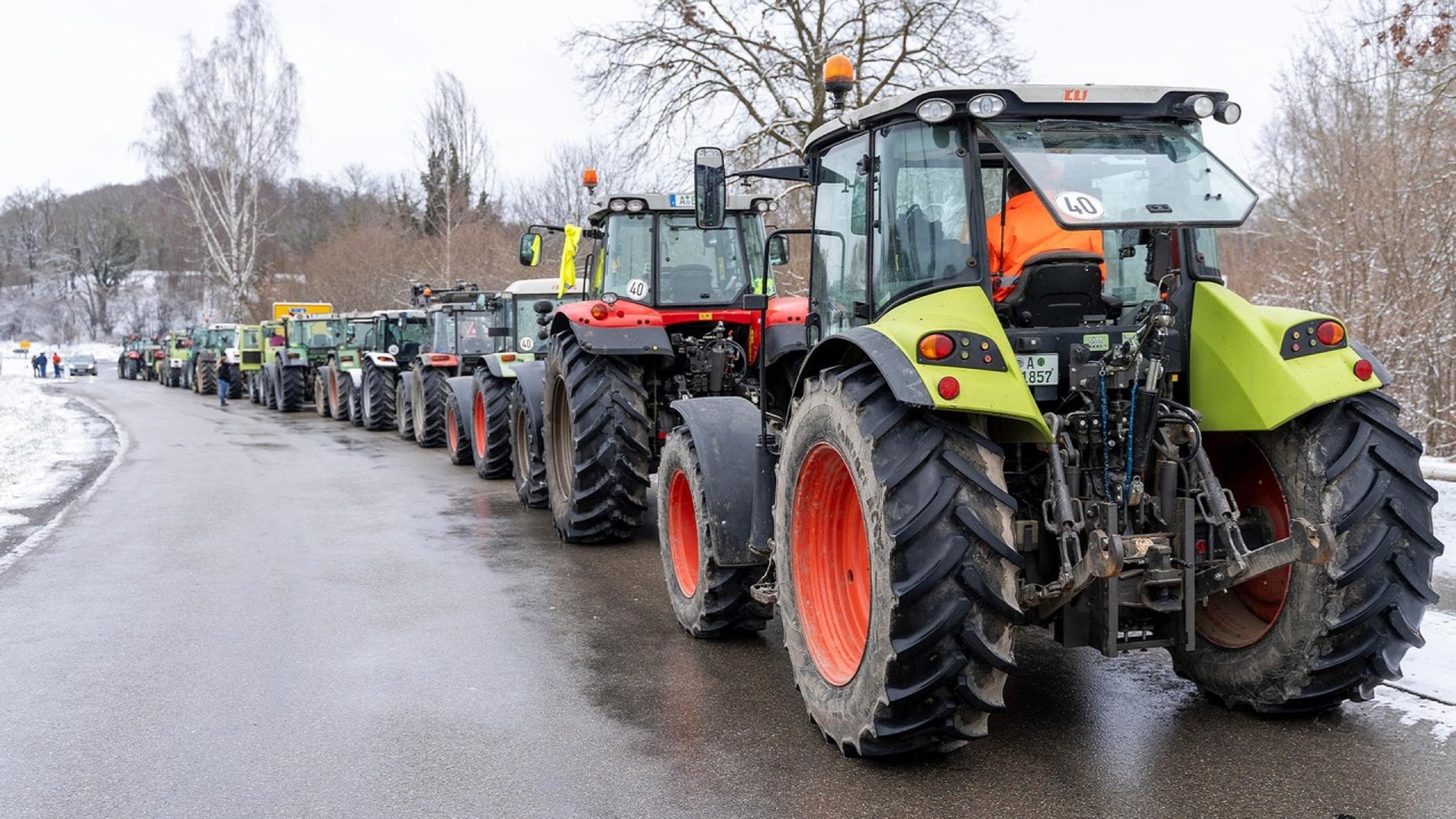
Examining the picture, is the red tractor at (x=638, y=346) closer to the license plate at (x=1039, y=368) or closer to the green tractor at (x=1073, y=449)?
the green tractor at (x=1073, y=449)

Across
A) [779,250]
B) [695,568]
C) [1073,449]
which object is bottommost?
[695,568]

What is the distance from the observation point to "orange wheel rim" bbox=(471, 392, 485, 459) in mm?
13650

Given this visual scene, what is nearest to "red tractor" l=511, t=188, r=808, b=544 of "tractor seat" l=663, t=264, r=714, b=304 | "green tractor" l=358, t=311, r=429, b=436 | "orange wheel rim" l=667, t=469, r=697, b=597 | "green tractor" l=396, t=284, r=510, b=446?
"tractor seat" l=663, t=264, r=714, b=304

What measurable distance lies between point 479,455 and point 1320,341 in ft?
34.9

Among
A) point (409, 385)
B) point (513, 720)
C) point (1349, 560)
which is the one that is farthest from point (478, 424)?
point (1349, 560)

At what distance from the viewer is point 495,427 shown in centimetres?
1297

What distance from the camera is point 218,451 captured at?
17.0 m

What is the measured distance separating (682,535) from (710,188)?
1.97 meters

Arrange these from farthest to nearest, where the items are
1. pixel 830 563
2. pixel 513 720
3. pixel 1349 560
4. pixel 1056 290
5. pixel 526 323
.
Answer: pixel 526 323 < pixel 513 720 < pixel 830 563 < pixel 1056 290 < pixel 1349 560

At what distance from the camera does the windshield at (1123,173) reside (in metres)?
4.09

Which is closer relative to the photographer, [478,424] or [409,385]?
[478,424]

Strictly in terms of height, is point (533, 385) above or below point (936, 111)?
below

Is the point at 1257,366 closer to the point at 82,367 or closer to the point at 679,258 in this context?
the point at 679,258

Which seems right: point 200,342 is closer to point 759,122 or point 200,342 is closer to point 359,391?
point 359,391
